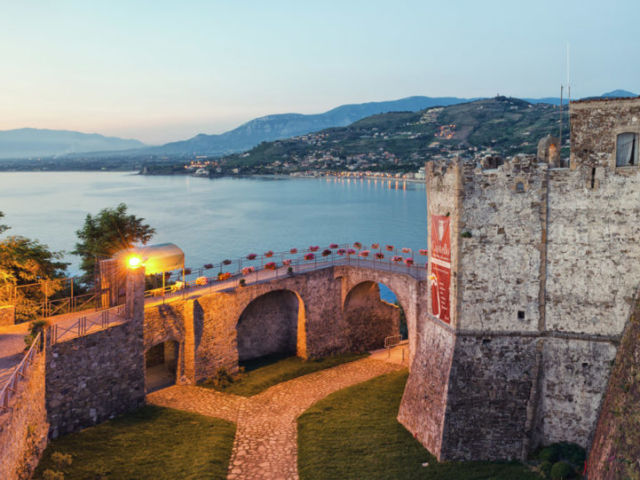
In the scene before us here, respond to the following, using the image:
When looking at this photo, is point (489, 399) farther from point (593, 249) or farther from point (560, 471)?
point (593, 249)

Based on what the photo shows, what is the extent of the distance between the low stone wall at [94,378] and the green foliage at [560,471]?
15997 mm

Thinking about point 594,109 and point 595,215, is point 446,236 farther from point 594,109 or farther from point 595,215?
point 594,109

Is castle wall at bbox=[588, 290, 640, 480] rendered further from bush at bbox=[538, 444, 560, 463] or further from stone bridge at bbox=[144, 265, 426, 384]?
stone bridge at bbox=[144, 265, 426, 384]

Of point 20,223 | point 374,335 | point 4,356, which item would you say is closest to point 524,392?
point 374,335

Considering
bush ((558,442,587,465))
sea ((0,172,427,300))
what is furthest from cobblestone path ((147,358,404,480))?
sea ((0,172,427,300))

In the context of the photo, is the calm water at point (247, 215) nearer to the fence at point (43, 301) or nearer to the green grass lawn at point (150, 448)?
the fence at point (43, 301)

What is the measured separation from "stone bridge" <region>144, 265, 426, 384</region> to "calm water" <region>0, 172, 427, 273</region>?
3926cm

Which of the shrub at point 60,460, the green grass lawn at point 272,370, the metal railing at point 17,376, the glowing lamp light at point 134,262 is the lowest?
the green grass lawn at point 272,370

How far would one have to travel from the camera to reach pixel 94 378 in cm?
1912

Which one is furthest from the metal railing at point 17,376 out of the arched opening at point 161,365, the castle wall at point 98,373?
the arched opening at point 161,365

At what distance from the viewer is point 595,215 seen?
15.7m

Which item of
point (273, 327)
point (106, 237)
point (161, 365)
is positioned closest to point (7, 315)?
point (161, 365)

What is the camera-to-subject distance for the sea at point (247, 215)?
263 feet

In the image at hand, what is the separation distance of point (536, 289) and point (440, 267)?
332cm
